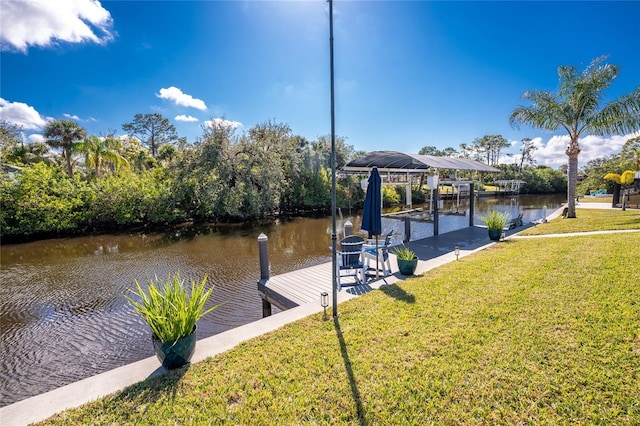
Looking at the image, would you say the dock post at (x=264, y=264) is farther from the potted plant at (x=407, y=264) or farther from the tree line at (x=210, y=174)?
the tree line at (x=210, y=174)

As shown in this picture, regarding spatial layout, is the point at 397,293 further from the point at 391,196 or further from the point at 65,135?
the point at 65,135

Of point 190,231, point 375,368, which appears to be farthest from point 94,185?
point 375,368

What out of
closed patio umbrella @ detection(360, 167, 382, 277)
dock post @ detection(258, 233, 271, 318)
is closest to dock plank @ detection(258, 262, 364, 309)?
dock post @ detection(258, 233, 271, 318)

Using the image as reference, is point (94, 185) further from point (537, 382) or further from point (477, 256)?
point (537, 382)

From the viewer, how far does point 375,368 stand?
3023 millimetres

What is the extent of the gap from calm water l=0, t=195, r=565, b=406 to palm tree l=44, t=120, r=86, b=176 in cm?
1248

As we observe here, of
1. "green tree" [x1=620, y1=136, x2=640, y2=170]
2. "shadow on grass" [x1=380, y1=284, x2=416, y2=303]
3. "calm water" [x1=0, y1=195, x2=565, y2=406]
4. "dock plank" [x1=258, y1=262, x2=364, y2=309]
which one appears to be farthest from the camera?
"green tree" [x1=620, y1=136, x2=640, y2=170]

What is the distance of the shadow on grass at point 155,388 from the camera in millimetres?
2732

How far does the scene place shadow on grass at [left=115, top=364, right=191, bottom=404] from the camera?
273 cm

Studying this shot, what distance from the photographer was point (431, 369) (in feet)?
9.66

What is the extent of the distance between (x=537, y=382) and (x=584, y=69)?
16.0 m

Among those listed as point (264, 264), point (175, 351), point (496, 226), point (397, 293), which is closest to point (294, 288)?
point (264, 264)

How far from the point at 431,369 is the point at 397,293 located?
2245mm

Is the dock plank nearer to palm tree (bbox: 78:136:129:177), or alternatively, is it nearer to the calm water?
the calm water
